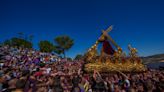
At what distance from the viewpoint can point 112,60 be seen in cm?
1642

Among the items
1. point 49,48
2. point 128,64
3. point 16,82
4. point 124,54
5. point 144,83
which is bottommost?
point 144,83

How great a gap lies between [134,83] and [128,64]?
728 cm

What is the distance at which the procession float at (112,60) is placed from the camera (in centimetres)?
1583

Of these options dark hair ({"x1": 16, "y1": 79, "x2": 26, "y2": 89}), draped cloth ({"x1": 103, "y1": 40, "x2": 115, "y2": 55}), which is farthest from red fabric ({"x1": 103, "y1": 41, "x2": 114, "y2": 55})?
dark hair ({"x1": 16, "y1": 79, "x2": 26, "y2": 89})

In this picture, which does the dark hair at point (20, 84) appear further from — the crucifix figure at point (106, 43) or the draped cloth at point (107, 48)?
the draped cloth at point (107, 48)

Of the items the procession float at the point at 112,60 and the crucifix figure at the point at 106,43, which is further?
the crucifix figure at the point at 106,43

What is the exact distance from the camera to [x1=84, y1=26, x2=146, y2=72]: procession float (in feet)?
51.9

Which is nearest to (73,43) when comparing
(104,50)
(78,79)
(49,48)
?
(49,48)

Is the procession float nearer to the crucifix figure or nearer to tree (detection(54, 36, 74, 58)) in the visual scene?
the crucifix figure

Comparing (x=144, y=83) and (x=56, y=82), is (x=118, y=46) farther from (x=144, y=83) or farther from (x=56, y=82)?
(x=56, y=82)

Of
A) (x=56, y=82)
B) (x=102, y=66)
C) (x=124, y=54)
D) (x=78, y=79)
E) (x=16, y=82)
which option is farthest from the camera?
(x=124, y=54)

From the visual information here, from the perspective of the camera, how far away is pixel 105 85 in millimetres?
8273

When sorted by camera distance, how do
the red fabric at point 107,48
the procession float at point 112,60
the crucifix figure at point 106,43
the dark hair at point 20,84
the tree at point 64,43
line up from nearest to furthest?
the dark hair at point 20,84, the procession float at point 112,60, the crucifix figure at point 106,43, the red fabric at point 107,48, the tree at point 64,43

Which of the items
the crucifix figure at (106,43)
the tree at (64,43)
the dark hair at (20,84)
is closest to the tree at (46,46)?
the tree at (64,43)
